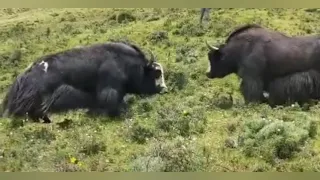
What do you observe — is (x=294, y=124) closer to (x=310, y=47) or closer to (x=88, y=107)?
(x=310, y=47)

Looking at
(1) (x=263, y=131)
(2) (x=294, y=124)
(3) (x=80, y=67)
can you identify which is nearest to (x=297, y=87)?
(2) (x=294, y=124)

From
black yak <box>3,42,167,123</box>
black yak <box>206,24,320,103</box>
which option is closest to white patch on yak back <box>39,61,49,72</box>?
black yak <box>3,42,167,123</box>

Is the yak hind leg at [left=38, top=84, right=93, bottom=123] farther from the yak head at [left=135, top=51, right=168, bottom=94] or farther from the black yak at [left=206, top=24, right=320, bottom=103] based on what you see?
the black yak at [left=206, top=24, right=320, bottom=103]

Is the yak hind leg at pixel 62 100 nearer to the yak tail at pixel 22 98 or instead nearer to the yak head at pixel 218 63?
the yak tail at pixel 22 98

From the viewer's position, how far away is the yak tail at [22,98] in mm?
3912

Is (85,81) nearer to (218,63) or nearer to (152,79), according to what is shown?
(152,79)

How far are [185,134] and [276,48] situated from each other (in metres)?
1.35

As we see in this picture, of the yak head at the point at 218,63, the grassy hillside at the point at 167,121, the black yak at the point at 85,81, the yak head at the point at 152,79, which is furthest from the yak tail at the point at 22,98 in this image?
the yak head at the point at 218,63

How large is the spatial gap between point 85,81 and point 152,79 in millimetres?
599

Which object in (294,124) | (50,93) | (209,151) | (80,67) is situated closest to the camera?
(209,151)

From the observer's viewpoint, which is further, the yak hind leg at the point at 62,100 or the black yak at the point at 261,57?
the black yak at the point at 261,57

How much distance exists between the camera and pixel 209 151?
10.1 feet

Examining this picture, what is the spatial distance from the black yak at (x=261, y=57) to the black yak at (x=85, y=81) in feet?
1.98

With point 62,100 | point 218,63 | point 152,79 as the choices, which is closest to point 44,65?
point 62,100
